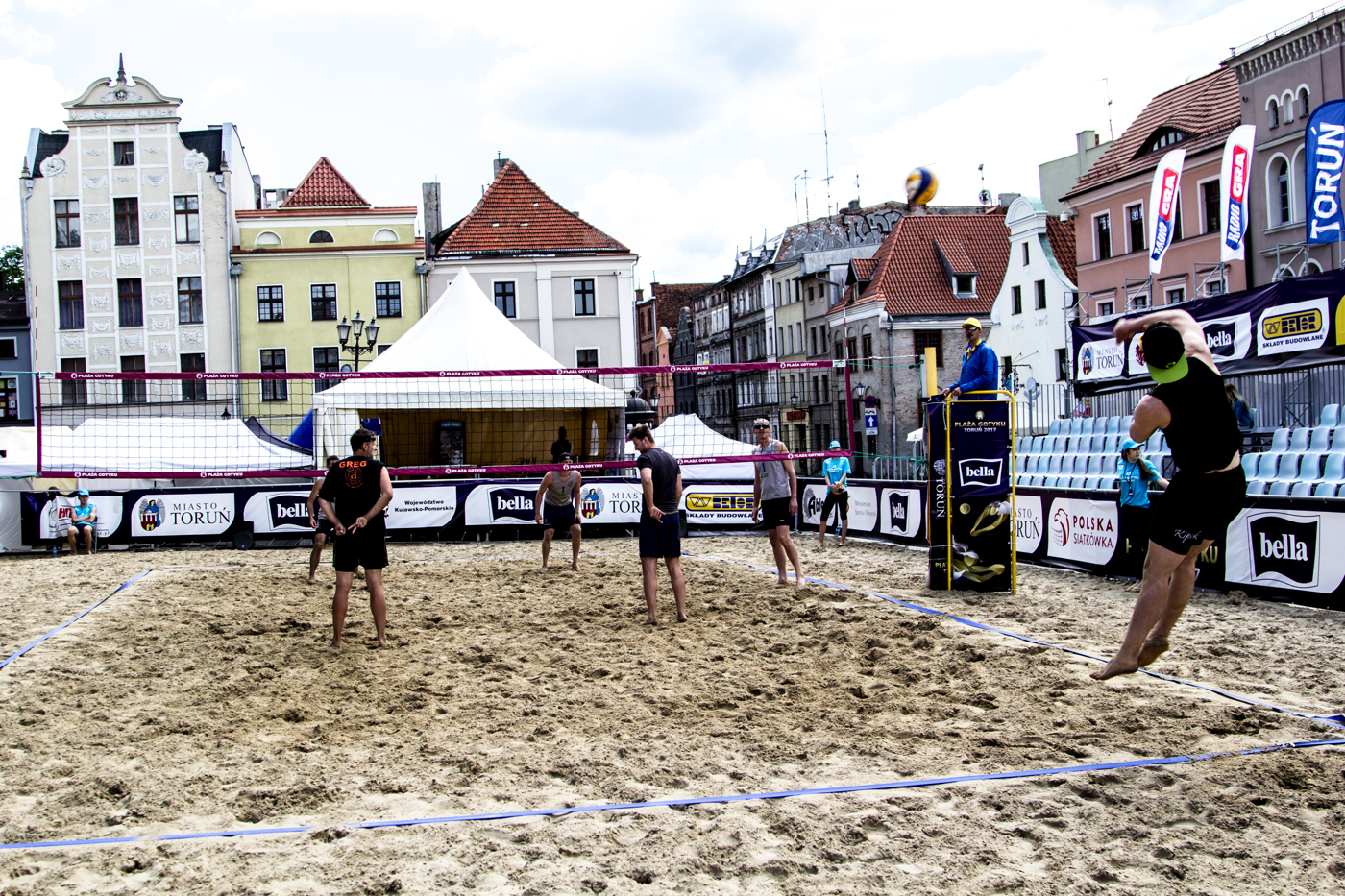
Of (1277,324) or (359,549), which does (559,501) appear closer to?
(359,549)

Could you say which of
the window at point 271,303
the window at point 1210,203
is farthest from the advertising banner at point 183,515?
the window at point 1210,203

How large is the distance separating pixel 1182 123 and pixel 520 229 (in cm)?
2055

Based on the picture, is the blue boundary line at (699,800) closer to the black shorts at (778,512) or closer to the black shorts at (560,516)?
the black shorts at (778,512)

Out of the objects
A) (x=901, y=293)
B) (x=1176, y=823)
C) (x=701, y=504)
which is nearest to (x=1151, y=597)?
(x=1176, y=823)

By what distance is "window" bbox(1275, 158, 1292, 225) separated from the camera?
77.2 feet

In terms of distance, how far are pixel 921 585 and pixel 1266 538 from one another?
3.04 m

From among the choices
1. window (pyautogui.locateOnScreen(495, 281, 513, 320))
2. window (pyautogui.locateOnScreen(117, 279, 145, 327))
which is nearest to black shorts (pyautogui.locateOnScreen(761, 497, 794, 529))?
window (pyautogui.locateOnScreen(495, 281, 513, 320))

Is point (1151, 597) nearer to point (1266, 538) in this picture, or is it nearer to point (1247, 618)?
point (1247, 618)

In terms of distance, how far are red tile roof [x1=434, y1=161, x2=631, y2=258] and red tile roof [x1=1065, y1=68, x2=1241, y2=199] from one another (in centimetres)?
1530

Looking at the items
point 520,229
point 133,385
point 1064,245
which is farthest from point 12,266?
point 1064,245

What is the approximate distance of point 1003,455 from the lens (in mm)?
9688

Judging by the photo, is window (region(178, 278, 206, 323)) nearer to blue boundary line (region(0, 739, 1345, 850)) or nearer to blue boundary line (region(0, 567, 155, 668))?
blue boundary line (region(0, 567, 155, 668))

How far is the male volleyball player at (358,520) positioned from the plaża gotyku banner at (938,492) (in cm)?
499

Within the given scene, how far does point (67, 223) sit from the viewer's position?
109 ft
